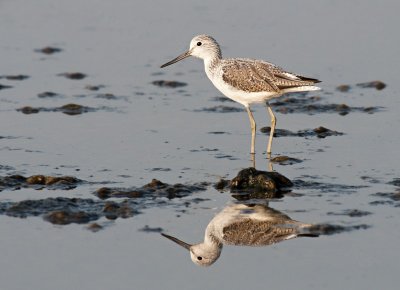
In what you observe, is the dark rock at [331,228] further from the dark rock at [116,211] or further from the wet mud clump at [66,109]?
the wet mud clump at [66,109]

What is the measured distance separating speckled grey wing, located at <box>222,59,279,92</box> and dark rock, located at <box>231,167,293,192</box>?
2.05 metres

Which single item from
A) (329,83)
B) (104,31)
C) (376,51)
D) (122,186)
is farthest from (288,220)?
(104,31)

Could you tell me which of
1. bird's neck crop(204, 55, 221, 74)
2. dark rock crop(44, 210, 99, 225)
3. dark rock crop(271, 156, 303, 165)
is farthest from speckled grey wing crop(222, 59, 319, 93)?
dark rock crop(44, 210, 99, 225)

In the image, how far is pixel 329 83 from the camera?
16562 mm

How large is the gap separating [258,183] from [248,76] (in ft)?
8.08

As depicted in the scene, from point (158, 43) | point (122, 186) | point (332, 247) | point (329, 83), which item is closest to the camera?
point (332, 247)

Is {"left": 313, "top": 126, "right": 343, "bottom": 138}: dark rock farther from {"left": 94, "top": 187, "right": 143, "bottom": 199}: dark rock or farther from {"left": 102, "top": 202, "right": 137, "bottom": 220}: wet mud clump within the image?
{"left": 102, "top": 202, "right": 137, "bottom": 220}: wet mud clump

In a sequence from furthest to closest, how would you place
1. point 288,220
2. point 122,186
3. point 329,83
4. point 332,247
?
point 329,83, point 122,186, point 288,220, point 332,247

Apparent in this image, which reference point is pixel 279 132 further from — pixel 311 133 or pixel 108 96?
pixel 108 96

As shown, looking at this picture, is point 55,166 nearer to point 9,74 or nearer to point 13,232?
point 13,232

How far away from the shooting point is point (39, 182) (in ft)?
Result: 39.1

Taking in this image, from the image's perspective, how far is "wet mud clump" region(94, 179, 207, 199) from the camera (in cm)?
1152

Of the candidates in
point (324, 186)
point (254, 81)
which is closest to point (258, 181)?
point (324, 186)

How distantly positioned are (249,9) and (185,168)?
824 cm
